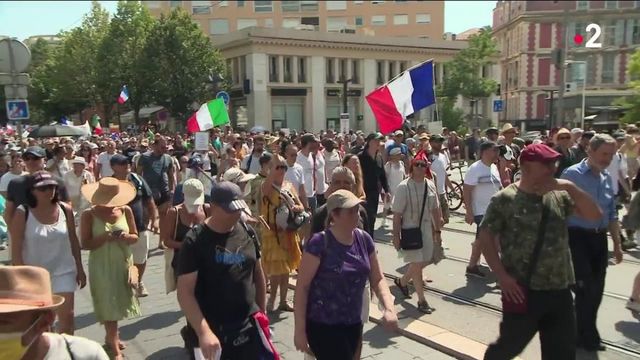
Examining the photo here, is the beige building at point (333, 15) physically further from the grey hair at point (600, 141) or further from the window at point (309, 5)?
the grey hair at point (600, 141)

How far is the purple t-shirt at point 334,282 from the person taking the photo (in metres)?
3.40

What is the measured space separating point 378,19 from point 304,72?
21.7 m

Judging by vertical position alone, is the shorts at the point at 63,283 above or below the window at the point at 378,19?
below

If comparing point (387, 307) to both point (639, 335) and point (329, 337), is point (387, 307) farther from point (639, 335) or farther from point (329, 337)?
point (639, 335)

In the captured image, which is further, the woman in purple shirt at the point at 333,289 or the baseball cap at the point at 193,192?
the baseball cap at the point at 193,192

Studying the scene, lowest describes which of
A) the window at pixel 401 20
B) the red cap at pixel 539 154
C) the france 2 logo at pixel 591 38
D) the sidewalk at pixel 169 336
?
the sidewalk at pixel 169 336

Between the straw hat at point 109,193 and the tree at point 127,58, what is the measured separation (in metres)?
37.9

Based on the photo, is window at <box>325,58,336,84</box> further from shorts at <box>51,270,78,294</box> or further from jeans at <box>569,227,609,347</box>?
shorts at <box>51,270,78,294</box>

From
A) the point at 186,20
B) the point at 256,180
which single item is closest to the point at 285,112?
the point at 186,20

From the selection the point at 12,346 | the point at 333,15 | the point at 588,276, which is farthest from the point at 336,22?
the point at 12,346

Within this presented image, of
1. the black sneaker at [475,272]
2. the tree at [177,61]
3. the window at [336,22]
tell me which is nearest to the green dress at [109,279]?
the black sneaker at [475,272]

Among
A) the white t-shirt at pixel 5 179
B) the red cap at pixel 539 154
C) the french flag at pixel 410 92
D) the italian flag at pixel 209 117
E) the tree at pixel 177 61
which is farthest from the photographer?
the tree at pixel 177 61

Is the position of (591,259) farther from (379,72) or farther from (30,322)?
(379,72)

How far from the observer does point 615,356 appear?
484 cm
